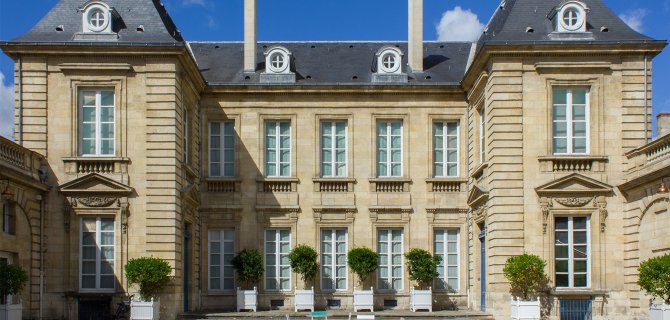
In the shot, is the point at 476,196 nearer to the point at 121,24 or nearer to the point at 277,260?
the point at 277,260

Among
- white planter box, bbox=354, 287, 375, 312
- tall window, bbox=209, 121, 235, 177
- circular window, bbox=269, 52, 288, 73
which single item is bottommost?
white planter box, bbox=354, 287, 375, 312

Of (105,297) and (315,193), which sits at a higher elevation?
(315,193)

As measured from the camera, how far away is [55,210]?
20797 millimetres

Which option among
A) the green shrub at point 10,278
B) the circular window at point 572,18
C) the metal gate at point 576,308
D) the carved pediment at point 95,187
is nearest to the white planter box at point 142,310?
the green shrub at point 10,278

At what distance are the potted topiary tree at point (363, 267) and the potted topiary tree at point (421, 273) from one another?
0.99 meters

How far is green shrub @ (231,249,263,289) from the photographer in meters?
23.7

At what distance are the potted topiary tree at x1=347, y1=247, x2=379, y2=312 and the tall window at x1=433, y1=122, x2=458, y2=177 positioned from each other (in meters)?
3.24

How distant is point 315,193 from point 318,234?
1161mm

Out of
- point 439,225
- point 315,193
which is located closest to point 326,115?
point 315,193

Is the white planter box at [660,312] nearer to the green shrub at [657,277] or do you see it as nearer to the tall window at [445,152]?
the green shrub at [657,277]

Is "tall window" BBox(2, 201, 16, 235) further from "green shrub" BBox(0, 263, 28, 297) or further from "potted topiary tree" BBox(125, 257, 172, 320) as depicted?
"potted topiary tree" BBox(125, 257, 172, 320)

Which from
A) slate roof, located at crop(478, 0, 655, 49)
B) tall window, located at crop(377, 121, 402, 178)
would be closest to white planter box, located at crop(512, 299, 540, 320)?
slate roof, located at crop(478, 0, 655, 49)

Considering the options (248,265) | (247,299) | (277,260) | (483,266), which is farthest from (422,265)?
(247,299)

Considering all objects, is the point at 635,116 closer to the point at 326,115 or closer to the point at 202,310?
the point at 326,115
